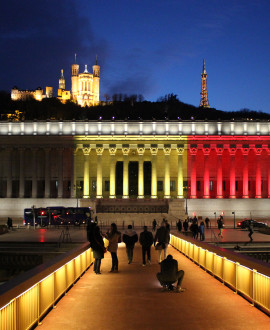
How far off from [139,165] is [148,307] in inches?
2988

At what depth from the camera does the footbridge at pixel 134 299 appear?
12.1m

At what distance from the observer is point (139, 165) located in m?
90.2

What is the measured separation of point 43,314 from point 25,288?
2094mm

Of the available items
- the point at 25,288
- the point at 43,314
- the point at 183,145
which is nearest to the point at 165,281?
the point at 43,314

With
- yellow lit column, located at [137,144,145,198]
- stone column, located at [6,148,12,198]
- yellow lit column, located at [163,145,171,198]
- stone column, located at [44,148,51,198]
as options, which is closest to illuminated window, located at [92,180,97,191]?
stone column, located at [44,148,51,198]

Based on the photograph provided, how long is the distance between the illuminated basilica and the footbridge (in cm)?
6715

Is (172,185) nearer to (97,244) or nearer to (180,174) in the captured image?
(180,174)

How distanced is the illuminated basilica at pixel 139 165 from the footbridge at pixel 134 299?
6715 cm

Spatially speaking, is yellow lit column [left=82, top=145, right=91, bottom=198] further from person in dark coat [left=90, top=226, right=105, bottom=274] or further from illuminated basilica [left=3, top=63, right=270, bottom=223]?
person in dark coat [left=90, top=226, right=105, bottom=274]

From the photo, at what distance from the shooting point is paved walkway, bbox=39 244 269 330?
12500 mm

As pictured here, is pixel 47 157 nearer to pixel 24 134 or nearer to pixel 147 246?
pixel 24 134

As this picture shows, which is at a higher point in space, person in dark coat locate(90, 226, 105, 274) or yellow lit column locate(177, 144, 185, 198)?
yellow lit column locate(177, 144, 185, 198)

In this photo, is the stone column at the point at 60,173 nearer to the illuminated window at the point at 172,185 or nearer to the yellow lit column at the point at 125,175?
the yellow lit column at the point at 125,175

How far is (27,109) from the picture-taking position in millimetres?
175000
